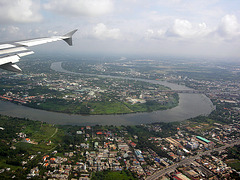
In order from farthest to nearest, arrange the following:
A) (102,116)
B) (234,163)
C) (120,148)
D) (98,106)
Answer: (98,106) < (102,116) < (120,148) < (234,163)

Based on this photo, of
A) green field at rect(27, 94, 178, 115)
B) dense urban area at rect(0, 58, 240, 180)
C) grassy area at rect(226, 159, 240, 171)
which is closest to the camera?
dense urban area at rect(0, 58, 240, 180)

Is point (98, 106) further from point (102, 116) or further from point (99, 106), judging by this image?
point (102, 116)

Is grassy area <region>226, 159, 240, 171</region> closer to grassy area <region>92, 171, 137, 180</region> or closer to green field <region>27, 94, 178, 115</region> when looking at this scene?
grassy area <region>92, 171, 137, 180</region>

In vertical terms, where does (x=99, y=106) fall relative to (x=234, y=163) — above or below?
above

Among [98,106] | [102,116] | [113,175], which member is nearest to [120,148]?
[113,175]

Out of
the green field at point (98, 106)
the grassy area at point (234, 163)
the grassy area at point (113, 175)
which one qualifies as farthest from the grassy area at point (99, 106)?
the grassy area at point (234, 163)

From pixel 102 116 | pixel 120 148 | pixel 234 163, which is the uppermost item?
pixel 102 116

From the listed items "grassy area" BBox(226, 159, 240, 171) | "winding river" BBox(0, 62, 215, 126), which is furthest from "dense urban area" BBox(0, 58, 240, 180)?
"winding river" BBox(0, 62, 215, 126)

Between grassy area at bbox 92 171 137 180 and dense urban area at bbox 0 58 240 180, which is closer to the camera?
grassy area at bbox 92 171 137 180

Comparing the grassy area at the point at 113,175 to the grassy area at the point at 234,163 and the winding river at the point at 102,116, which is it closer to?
the grassy area at the point at 234,163

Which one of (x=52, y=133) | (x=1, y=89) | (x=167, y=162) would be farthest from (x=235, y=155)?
(x=1, y=89)

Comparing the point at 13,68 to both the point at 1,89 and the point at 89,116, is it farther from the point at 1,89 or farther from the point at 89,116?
the point at 1,89
